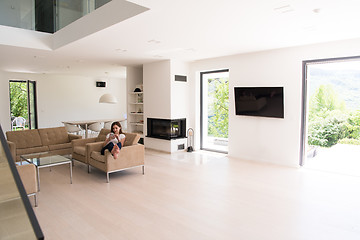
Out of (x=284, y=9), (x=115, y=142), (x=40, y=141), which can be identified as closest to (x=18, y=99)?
(x=40, y=141)

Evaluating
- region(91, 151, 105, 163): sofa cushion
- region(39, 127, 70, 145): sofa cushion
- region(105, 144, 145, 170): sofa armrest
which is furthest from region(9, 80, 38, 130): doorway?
region(105, 144, 145, 170): sofa armrest

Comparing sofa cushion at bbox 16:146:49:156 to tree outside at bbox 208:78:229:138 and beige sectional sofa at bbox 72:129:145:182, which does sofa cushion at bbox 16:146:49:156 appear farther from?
tree outside at bbox 208:78:229:138

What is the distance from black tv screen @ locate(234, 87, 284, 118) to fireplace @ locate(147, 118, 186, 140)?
1.80 meters

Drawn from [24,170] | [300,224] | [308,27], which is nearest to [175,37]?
[308,27]

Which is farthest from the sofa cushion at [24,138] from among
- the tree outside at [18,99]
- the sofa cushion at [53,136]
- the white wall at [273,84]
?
the tree outside at [18,99]

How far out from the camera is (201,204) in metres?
3.86

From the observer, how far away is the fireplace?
297 inches

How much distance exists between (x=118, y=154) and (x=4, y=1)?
4503 mm

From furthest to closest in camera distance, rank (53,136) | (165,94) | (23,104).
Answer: (23,104) < (165,94) < (53,136)

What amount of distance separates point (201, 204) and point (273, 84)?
3560 mm

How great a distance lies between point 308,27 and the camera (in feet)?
13.6

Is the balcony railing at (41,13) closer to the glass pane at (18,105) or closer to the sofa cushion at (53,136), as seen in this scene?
the sofa cushion at (53,136)

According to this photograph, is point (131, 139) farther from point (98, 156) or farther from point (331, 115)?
point (331, 115)

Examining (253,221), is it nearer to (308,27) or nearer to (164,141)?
(308,27)
